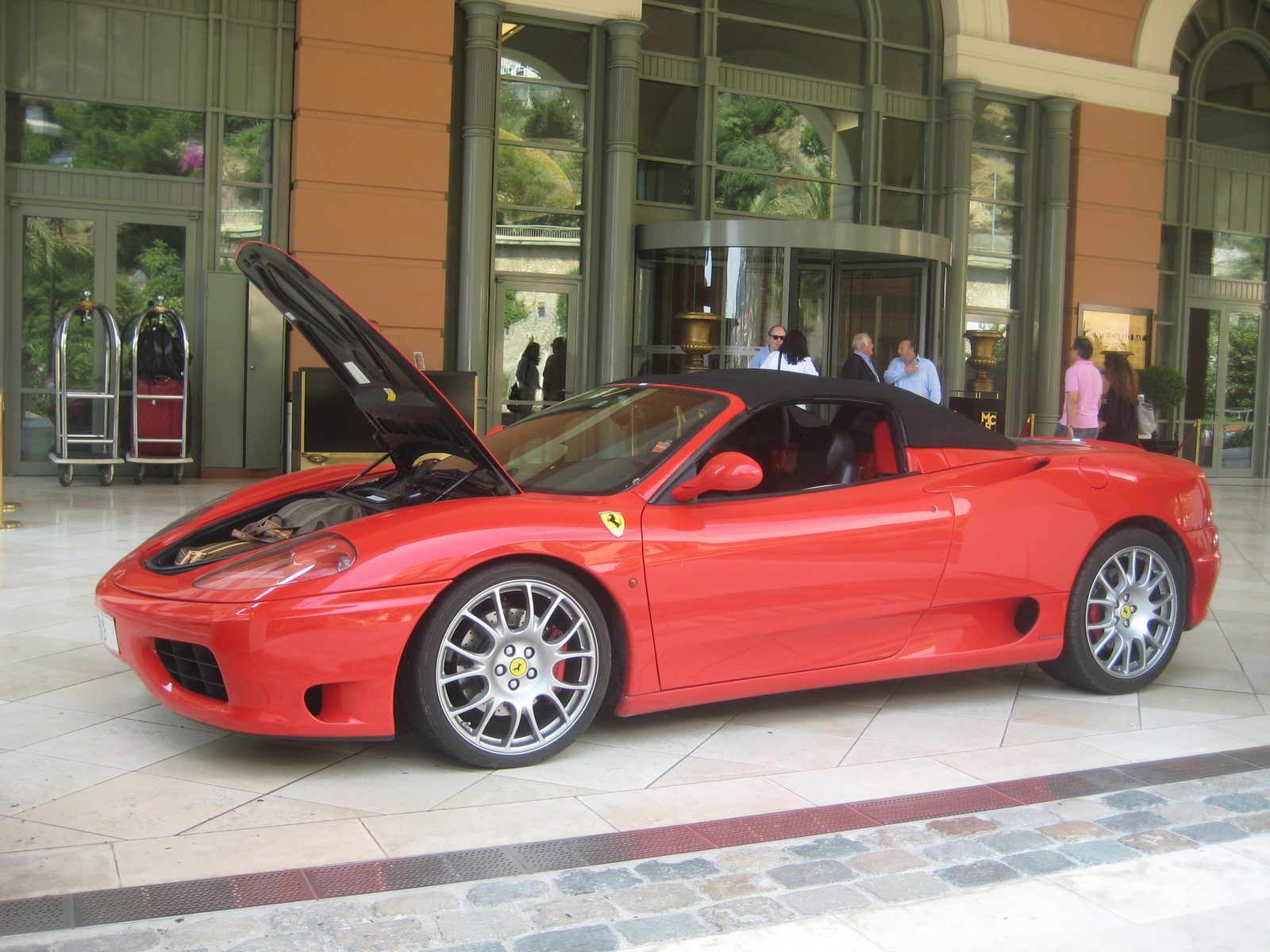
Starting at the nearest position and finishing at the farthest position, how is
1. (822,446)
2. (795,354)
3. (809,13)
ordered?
(822,446) < (795,354) < (809,13)

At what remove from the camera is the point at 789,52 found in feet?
49.9

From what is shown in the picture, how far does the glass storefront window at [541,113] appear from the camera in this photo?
13547mm

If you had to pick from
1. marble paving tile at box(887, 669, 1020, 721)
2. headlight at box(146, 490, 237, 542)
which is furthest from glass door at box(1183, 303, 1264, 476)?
headlight at box(146, 490, 237, 542)

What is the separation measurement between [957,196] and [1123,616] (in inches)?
474

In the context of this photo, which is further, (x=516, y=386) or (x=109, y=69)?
(x=516, y=386)

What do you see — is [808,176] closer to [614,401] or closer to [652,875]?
[614,401]

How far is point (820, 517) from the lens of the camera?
13.4 feet

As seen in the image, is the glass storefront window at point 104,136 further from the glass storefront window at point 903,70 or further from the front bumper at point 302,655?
the front bumper at point 302,655


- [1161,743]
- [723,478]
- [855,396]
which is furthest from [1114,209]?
[723,478]

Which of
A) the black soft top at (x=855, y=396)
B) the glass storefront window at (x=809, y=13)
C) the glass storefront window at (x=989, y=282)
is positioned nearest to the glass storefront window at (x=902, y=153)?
the glass storefront window at (x=809, y=13)

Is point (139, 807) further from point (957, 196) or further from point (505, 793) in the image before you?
point (957, 196)

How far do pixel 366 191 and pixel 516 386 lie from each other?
2810mm

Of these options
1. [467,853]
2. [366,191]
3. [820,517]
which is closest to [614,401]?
[820,517]

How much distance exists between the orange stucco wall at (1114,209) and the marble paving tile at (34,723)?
49.5 ft
